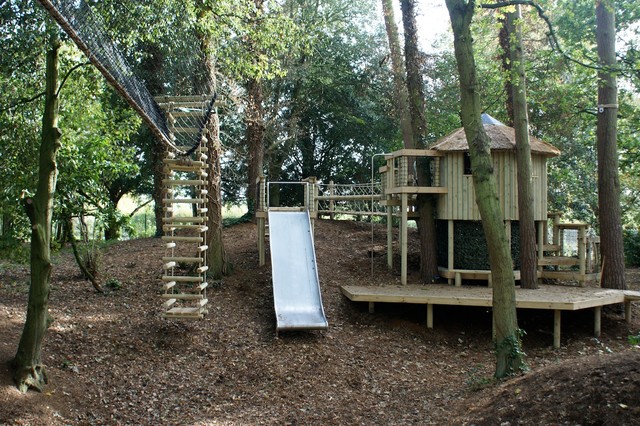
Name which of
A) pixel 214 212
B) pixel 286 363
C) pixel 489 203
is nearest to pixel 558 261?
pixel 489 203

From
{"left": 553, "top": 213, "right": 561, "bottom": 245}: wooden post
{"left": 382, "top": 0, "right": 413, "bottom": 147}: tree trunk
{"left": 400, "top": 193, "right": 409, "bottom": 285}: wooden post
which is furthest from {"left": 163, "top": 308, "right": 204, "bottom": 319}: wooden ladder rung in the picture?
{"left": 382, "top": 0, "right": 413, "bottom": 147}: tree trunk

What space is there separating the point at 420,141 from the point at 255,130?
5000mm

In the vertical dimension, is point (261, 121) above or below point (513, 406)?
above

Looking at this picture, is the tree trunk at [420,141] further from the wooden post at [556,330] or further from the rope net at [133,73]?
the rope net at [133,73]

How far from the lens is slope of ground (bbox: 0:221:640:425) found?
476 centimetres

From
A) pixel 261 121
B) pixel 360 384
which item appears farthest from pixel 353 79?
pixel 360 384

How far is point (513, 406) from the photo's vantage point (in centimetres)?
453

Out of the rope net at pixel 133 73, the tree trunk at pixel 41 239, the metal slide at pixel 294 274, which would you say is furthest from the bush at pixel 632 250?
the tree trunk at pixel 41 239

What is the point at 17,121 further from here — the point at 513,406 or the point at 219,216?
the point at 513,406

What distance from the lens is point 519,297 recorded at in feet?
28.4

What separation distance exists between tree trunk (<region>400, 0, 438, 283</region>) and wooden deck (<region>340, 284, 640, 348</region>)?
1.10 metres

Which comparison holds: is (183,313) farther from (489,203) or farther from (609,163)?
(609,163)

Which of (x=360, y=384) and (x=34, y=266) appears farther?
(x=360, y=384)

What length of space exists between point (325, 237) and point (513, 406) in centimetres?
894
